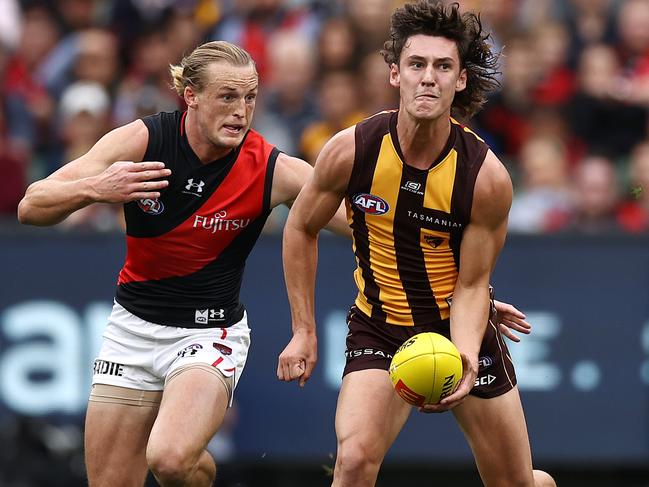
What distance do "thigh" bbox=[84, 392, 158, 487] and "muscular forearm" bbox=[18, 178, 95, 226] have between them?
1.12 metres

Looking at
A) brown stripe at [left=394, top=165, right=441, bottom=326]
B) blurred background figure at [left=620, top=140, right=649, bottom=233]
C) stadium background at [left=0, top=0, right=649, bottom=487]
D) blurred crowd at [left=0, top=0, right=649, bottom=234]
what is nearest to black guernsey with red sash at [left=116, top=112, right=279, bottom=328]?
brown stripe at [left=394, top=165, right=441, bottom=326]

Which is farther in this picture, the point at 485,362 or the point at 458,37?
the point at 485,362

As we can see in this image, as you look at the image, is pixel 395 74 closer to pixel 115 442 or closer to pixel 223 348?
pixel 223 348

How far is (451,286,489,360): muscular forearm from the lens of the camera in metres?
7.04

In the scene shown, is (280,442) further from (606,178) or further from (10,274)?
(606,178)

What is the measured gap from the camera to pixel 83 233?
11.0 metres

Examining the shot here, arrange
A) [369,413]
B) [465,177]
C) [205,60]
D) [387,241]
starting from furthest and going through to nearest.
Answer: [205,60] → [387,241] → [465,177] → [369,413]

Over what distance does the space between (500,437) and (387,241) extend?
47.5 inches

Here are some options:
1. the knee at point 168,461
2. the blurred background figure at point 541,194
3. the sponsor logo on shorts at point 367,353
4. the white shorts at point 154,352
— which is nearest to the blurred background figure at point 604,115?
the blurred background figure at point 541,194

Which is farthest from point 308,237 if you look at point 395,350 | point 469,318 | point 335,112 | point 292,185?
point 335,112

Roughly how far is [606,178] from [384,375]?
4807 mm

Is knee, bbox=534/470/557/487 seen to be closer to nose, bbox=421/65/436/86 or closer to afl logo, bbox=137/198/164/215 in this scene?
nose, bbox=421/65/436/86

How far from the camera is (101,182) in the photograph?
7.02 meters

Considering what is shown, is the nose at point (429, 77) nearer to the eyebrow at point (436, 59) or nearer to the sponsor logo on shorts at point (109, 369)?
the eyebrow at point (436, 59)
